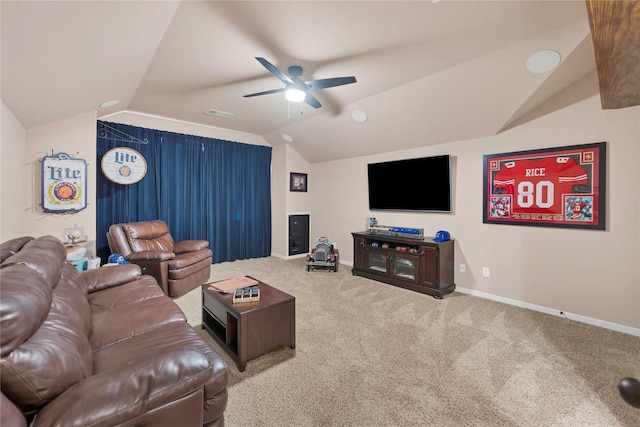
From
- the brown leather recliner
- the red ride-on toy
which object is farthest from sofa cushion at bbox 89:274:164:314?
the red ride-on toy

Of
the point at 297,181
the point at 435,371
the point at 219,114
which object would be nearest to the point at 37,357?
the point at 435,371

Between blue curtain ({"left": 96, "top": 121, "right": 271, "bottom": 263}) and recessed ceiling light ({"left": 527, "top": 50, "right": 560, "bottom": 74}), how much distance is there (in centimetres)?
464

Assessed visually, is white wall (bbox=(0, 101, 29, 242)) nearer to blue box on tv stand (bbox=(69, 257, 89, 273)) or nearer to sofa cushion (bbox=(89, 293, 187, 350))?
blue box on tv stand (bbox=(69, 257, 89, 273))

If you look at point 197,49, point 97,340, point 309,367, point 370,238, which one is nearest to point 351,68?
point 197,49

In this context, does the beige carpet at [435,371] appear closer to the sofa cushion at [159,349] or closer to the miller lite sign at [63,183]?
the sofa cushion at [159,349]

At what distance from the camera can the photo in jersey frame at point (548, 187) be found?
2.81 m

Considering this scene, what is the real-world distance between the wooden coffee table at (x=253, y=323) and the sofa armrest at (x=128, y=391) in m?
0.92

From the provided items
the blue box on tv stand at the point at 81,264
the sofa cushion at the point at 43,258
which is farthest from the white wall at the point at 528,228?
the sofa cushion at the point at 43,258

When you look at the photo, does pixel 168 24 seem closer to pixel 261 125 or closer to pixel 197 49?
pixel 197 49

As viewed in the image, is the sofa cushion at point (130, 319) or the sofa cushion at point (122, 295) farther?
the sofa cushion at point (122, 295)

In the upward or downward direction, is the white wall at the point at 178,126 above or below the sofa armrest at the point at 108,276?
above

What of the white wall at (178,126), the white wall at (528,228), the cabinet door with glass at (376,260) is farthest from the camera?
the white wall at (178,126)

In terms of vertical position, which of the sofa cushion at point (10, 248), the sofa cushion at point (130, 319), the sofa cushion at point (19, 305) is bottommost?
the sofa cushion at point (130, 319)

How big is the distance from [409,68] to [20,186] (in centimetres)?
421
